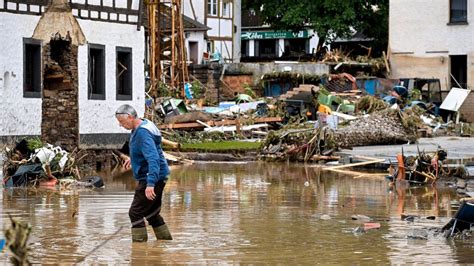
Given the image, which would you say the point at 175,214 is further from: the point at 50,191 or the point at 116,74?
the point at 116,74

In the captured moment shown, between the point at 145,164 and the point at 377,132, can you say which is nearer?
the point at 145,164

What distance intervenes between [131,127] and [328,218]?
488cm

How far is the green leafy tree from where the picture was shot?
2534 inches

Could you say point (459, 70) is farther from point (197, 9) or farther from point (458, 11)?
point (197, 9)

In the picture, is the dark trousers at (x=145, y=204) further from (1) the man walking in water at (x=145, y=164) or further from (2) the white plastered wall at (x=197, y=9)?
(2) the white plastered wall at (x=197, y=9)

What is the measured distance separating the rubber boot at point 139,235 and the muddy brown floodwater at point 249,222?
3.1 inches

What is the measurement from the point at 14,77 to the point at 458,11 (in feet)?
94.5

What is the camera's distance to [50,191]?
2297cm

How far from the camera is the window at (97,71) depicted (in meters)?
31.5

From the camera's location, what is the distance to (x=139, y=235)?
14297 mm

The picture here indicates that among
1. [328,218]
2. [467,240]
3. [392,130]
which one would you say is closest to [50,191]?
[328,218]

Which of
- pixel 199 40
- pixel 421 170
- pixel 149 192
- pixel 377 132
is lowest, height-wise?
pixel 421 170

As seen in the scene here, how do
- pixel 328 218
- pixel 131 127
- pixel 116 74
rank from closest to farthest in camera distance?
pixel 131 127 < pixel 328 218 < pixel 116 74

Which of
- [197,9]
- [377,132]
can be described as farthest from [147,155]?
[197,9]
